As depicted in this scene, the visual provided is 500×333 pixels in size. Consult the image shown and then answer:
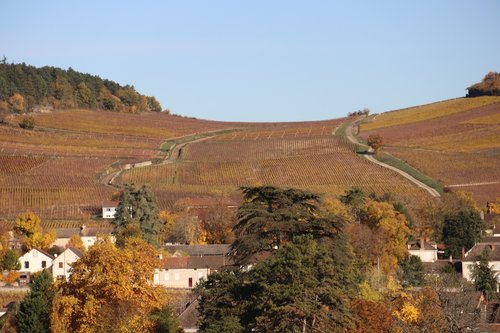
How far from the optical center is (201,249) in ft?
313

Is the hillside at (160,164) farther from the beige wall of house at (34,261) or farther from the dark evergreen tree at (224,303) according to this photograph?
the dark evergreen tree at (224,303)

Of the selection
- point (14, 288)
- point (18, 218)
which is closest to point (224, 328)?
point (14, 288)

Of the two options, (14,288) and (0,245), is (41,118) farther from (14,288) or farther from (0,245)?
(14,288)

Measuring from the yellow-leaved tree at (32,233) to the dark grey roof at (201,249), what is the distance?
9259 millimetres

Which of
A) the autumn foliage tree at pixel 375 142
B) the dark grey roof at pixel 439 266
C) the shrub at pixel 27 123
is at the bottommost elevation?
the dark grey roof at pixel 439 266

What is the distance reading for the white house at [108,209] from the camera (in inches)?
4654

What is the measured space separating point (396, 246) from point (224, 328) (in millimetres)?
41389

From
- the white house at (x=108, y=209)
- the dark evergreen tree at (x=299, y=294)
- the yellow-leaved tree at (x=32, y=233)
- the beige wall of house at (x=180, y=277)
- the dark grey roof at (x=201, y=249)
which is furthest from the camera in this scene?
the white house at (x=108, y=209)

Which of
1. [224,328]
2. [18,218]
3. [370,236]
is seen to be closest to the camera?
[224,328]

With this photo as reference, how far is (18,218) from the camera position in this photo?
10325 centimetres

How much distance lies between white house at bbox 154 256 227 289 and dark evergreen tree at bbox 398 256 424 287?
11812 mm

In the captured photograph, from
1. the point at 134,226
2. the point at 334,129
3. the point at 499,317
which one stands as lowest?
the point at 499,317

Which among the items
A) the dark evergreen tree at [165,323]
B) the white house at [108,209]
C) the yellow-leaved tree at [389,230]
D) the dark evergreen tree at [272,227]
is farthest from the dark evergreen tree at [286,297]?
the white house at [108,209]

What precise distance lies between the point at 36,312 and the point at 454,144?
373 ft
